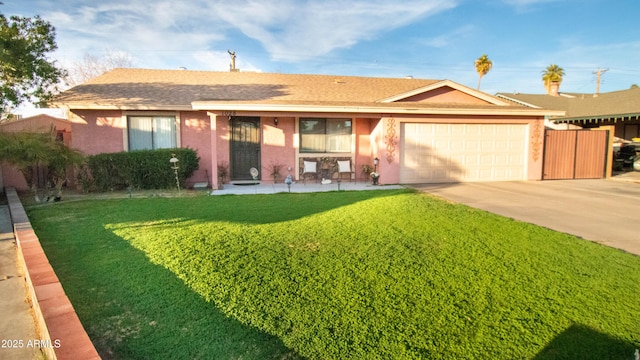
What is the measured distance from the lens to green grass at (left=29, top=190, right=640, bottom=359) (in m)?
2.91

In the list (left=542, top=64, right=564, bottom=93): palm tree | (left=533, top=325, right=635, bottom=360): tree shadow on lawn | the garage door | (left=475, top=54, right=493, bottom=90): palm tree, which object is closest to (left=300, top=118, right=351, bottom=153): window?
the garage door

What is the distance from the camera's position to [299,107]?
11.5 metres

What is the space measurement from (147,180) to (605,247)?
11.2 meters

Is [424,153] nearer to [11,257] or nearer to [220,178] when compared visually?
[220,178]

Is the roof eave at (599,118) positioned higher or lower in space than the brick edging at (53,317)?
higher

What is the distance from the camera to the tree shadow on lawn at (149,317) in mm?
2838

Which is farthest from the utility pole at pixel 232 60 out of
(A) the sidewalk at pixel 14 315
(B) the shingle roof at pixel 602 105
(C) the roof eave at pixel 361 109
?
(B) the shingle roof at pixel 602 105

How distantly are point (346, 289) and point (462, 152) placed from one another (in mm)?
10868

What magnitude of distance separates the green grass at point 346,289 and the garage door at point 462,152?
20.4 ft

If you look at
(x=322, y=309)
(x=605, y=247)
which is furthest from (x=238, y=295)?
(x=605, y=247)

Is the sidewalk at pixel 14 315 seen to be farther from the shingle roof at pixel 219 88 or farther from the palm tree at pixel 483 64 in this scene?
the palm tree at pixel 483 64

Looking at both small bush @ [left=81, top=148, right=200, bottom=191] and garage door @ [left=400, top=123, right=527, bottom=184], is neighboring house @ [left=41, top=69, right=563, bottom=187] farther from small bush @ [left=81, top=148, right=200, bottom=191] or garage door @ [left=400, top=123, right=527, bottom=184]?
small bush @ [left=81, top=148, right=200, bottom=191]

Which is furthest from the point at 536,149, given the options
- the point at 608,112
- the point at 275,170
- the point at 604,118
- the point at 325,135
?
the point at 275,170

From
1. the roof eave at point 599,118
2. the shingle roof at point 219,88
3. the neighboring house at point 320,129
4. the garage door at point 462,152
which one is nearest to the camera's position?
the neighboring house at point 320,129
